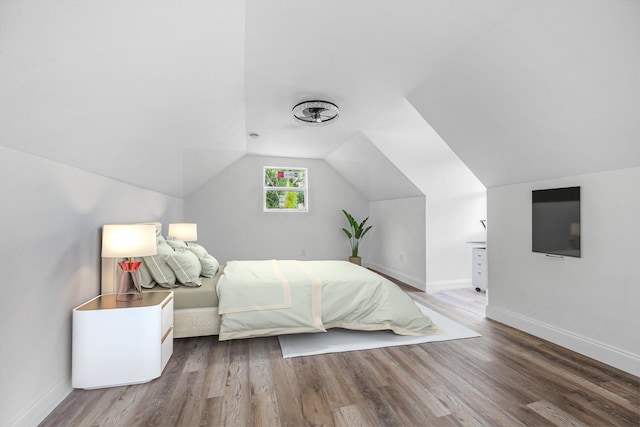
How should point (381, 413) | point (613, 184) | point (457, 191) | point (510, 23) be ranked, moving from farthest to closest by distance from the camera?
point (457, 191), point (613, 184), point (510, 23), point (381, 413)

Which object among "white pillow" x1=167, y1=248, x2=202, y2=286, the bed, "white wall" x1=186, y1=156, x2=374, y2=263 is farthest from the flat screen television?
"white wall" x1=186, y1=156, x2=374, y2=263

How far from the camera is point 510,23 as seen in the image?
186 cm

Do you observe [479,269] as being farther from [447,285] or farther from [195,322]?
[195,322]

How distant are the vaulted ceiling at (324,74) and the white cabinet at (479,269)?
5.00 ft

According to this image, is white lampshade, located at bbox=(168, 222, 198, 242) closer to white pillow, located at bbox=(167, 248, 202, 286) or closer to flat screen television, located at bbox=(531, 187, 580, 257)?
white pillow, located at bbox=(167, 248, 202, 286)

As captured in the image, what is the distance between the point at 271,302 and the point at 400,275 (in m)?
3.26

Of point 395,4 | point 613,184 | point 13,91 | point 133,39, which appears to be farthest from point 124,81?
point 613,184

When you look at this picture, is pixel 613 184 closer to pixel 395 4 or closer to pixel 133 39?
pixel 395 4

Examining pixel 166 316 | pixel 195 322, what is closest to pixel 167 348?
pixel 166 316

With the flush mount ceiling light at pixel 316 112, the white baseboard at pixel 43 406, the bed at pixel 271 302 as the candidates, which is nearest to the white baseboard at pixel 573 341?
the bed at pixel 271 302

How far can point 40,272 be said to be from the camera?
5.49 feet

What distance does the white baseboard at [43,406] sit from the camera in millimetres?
1513

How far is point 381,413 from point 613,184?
7.71ft

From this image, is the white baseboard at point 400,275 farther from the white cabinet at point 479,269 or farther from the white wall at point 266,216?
the white cabinet at point 479,269
